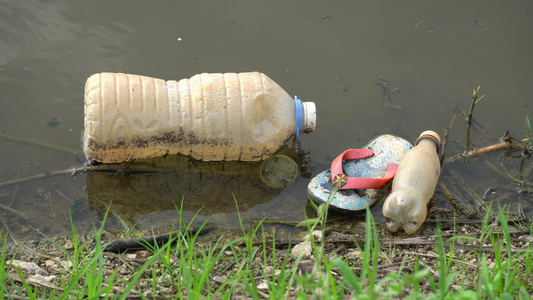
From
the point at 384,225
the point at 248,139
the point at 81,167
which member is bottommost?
the point at 384,225

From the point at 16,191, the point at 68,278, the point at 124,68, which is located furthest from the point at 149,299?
the point at 124,68

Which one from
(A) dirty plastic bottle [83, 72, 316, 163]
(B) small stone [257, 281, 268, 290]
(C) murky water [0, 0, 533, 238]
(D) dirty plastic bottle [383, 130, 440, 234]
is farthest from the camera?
(C) murky water [0, 0, 533, 238]

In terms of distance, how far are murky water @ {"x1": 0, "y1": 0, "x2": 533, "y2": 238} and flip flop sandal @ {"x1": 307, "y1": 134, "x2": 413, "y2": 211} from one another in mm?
181

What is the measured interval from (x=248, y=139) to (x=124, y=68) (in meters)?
1.38

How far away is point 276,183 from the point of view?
12.1 feet

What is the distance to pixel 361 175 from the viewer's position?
3.66 m

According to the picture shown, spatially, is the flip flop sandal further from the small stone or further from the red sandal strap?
the small stone

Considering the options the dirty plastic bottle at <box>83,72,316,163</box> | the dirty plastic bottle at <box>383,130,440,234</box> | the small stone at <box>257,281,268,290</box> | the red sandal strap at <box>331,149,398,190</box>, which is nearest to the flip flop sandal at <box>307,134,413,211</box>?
the red sandal strap at <box>331,149,398,190</box>

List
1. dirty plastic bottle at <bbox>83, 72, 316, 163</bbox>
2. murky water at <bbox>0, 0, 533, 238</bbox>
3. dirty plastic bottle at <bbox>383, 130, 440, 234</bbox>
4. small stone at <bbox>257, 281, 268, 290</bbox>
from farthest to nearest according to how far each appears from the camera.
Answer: murky water at <bbox>0, 0, 533, 238</bbox> → dirty plastic bottle at <bbox>83, 72, 316, 163</bbox> → dirty plastic bottle at <bbox>383, 130, 440, 234</bbox> → small stone at <bbox>257, 281, 268, 290</bbox>

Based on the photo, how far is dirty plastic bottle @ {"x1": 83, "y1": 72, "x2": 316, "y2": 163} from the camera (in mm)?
3383

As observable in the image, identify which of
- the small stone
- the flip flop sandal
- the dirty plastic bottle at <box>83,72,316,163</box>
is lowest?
the small stone

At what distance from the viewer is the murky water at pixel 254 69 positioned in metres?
3.59

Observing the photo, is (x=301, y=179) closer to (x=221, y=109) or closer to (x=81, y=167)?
(x=221, y=109)

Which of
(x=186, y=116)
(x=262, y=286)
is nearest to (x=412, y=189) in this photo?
(x=262, y=286)
